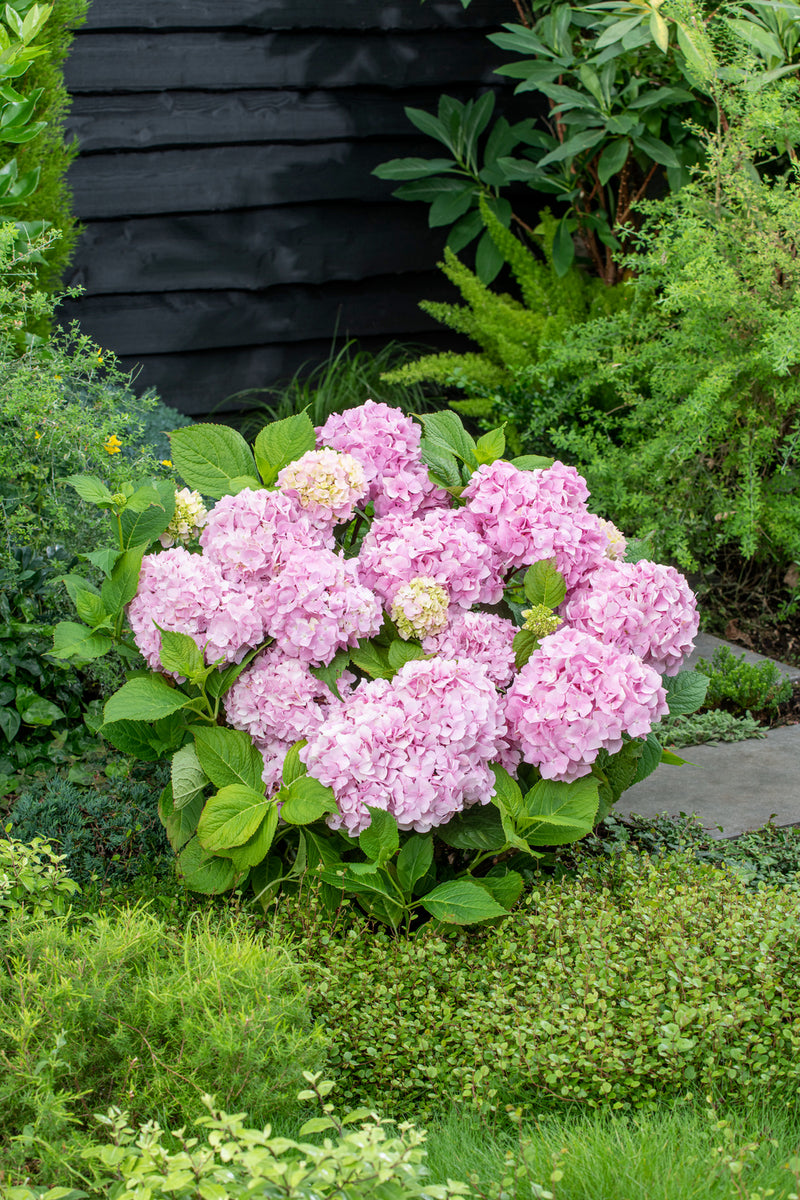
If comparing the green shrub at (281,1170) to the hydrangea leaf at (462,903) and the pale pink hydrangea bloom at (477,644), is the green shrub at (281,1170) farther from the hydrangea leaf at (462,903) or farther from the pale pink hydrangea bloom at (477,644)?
the pale pink hydrangea bloom at (477,644)

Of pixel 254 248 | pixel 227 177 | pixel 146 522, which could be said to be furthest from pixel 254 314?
pixel 146 522

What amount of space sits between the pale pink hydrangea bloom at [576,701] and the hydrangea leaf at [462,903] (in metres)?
0.23

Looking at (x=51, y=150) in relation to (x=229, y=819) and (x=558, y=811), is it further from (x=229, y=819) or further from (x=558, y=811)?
(x=558, y=811)

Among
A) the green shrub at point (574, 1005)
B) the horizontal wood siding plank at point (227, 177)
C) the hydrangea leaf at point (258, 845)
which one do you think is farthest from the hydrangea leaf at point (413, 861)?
the horizontal wood siding plank at point (227, 177)

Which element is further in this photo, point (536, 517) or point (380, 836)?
point (536, 517)

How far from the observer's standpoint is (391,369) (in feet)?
16.6

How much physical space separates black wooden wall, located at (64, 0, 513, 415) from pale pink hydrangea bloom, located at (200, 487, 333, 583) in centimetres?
302

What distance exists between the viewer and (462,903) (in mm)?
1820

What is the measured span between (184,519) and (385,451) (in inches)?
16.6

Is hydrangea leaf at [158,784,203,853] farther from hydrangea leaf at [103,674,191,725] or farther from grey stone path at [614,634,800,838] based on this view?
grey stone path at [614,634,800,838]

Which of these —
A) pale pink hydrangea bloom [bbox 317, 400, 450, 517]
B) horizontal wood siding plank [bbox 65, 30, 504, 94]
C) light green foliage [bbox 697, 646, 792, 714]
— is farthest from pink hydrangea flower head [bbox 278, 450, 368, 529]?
horizontal wood siding plank [bbox 65, 30, 504, 94]

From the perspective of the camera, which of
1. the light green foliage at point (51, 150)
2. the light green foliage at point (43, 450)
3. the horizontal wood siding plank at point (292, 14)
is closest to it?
the light green foliage at point (43, 450)

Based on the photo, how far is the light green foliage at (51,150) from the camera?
3.65 metres

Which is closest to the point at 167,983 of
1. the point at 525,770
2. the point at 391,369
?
the point at 525,770
